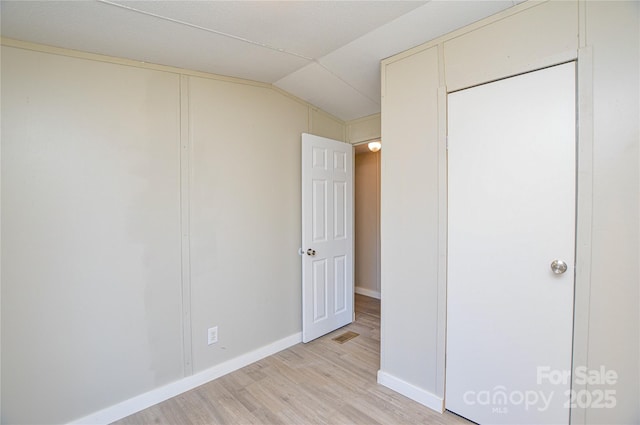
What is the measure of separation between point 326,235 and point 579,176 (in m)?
2.07

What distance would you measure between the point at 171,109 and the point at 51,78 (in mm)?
655

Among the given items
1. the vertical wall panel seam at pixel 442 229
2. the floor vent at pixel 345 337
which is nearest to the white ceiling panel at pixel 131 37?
the vertical wall panel seam at pixel 442 229

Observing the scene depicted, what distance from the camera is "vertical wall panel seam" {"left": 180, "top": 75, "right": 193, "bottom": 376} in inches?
89.3

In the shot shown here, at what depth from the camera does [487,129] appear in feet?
6.00

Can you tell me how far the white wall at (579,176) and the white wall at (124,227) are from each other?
1.19 m

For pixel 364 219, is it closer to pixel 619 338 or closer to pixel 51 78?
pixel 619 338

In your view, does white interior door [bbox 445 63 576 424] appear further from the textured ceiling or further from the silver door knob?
the textured ceiling

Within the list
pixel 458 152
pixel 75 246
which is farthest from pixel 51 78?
pixel 458 152

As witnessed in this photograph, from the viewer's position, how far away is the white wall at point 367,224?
4.56 metres

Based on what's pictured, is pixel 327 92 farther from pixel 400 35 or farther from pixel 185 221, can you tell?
pixel 185 221

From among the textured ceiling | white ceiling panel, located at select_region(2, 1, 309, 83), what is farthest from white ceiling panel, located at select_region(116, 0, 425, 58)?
white ceiling panel, located at select_region(2, 1, 309, 83)

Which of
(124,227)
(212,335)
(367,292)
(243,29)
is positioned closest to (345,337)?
(212,335)

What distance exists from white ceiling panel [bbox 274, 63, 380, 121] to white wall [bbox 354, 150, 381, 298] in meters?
1.34

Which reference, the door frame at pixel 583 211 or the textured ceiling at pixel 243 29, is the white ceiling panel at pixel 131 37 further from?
the door frame at pixel 583 211
